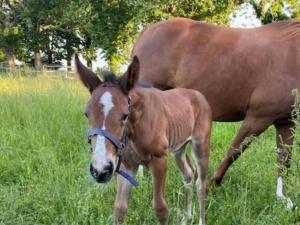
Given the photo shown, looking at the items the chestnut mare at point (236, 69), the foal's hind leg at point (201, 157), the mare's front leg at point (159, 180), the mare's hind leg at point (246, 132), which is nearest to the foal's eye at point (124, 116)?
the mare's front leg at point (159, 180)

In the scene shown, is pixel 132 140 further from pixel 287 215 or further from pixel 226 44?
pixel 226 44

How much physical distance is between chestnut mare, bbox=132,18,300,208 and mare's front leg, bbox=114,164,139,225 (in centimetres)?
130

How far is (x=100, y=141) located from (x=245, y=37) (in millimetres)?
2798

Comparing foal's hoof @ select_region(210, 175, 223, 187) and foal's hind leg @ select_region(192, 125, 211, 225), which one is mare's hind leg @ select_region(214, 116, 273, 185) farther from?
foal's hind leg @ select_region(192, 125, 211, 225)

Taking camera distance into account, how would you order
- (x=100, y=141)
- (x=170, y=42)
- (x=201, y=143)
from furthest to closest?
(x=170, y=42)
(x=201, y=143)
(x=100, y=141)

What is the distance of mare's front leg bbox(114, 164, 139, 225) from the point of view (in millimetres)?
3184

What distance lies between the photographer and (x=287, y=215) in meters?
2.92

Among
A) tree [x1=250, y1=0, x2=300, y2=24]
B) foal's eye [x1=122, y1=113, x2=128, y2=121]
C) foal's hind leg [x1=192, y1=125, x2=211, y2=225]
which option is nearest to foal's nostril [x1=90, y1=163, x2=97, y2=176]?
foal's eye [x1=122, y1=113, x2=128, y2=121]

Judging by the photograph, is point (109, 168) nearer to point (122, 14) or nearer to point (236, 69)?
point (236, 69)

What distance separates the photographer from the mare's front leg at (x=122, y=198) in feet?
10.4

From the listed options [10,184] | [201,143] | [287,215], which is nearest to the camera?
[287,215]

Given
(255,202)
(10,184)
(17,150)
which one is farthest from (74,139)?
(255,202)

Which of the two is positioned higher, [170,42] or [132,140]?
[170,42]

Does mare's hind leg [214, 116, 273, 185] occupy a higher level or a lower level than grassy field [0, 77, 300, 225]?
higher
